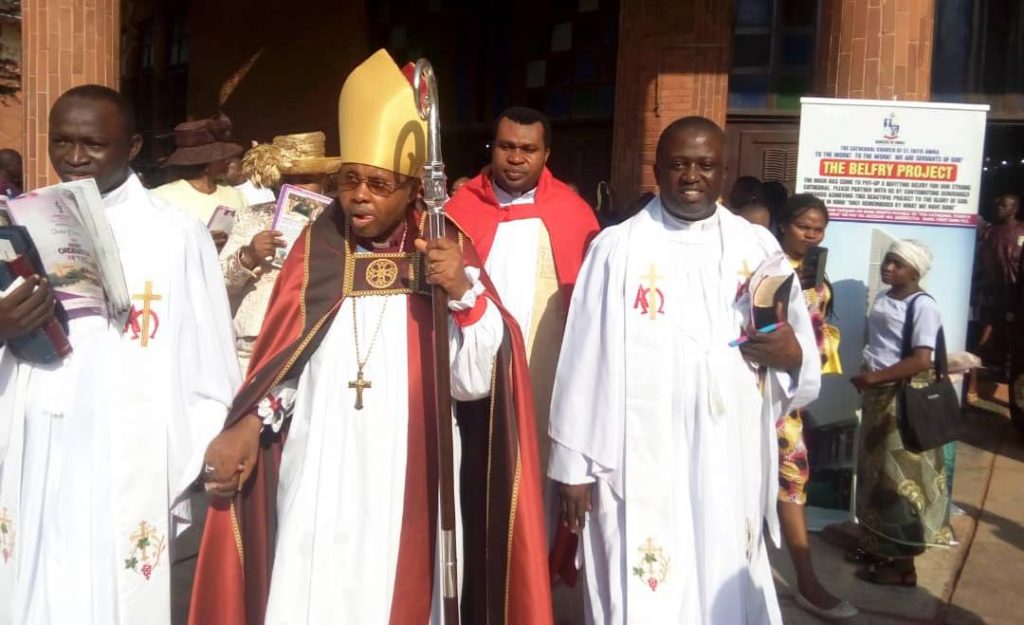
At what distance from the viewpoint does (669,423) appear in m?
3.37

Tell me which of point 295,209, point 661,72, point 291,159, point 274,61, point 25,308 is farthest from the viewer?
point 274,61

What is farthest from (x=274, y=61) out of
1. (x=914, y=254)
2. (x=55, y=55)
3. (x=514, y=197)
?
(x=914, y=254)

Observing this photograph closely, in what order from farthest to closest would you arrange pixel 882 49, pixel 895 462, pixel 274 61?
1. pixel 274 61
2. pixel 882 49
3. pixel 895 462

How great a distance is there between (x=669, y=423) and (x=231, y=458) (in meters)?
1.45

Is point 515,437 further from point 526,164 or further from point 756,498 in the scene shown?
point 526,164

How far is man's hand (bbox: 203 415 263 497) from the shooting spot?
2979mm

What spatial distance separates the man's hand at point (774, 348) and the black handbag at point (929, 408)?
1721 millimetres

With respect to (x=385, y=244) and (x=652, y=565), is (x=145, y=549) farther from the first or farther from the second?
(x=652, y=565)

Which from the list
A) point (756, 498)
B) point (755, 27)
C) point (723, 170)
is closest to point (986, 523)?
point (756, 498)

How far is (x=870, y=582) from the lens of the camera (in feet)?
16.3

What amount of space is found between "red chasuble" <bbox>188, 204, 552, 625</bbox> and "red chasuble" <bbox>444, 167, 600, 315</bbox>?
3.28 ft

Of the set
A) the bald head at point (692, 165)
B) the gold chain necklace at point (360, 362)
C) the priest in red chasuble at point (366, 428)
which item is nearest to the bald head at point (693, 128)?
the bald head at point (692, 165)

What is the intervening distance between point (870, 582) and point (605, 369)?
245 centimetres

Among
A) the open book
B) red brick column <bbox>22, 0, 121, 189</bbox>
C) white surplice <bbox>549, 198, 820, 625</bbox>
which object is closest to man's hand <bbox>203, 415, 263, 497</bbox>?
the open book
